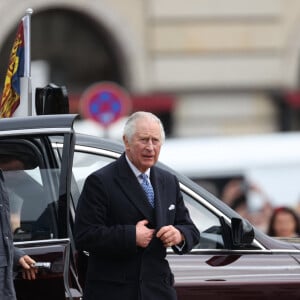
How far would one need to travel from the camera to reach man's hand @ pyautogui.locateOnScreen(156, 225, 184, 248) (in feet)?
18.3

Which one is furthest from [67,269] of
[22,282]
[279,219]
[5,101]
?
[279,219]

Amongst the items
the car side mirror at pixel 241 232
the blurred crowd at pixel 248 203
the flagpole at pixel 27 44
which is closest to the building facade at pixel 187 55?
the blurred crowd at pixel 248 203

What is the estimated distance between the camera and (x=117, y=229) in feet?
18.2

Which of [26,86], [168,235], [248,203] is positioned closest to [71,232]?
[168,235]

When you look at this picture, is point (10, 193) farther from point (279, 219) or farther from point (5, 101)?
point (279, 219)

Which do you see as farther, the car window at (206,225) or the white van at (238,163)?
the white van at (238,163)

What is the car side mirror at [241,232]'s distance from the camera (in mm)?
6227

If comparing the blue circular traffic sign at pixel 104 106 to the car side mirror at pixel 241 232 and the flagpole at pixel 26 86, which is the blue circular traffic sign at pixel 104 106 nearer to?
the flagpole at pixel 26 86

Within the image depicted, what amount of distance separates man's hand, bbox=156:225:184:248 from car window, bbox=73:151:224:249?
748mm

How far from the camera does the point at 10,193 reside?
613 cm

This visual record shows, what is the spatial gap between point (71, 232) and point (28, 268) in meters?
0.30

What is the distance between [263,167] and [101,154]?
11.1m

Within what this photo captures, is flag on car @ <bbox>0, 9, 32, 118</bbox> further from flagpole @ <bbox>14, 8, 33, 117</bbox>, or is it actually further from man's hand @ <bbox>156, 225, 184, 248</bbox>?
man's hand @ <bbox>156, 225, 184, 248</bbox>

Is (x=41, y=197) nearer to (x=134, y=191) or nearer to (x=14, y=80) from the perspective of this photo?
(x=134, y=191)
